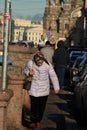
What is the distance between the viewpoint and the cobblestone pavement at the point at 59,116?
41.4 ft

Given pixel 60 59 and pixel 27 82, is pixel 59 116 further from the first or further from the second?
pixel 60 59

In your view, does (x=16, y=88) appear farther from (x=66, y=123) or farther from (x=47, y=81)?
(x=66, y=123)

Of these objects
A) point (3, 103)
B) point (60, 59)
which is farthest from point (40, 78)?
point (60, 59)

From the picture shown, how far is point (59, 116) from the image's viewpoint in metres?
14.4

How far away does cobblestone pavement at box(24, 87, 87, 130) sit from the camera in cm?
1261

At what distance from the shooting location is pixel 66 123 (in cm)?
1288

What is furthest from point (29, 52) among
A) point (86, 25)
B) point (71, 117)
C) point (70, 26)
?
point (70, 26)

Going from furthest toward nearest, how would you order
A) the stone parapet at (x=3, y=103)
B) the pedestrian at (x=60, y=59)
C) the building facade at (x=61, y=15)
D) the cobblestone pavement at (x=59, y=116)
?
the building facade at (x=61, y=15) < the pedestrian at (x=60, y=59) < the cobblestone pavement at (x=59, y=116) < the stone parapet at (x=3, y=103)

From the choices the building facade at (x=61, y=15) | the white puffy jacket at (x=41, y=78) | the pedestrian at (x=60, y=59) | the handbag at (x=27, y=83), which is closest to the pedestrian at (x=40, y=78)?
the white puffy jacket at (x=41, y=78)

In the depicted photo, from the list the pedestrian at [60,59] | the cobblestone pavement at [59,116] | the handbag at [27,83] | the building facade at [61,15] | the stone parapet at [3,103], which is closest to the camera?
the stone parapet at [3,103]

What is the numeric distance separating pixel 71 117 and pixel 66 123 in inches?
55.2

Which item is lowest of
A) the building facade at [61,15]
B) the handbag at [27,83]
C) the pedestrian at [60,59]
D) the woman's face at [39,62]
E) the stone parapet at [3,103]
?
the building facade at [61,15]

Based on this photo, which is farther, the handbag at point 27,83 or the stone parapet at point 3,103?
the handbag at point 27,83

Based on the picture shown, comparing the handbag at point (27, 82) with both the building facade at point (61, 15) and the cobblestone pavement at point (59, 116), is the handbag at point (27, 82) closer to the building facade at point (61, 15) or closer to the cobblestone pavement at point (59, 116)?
the cobblestone pavement at point (59, 116)
